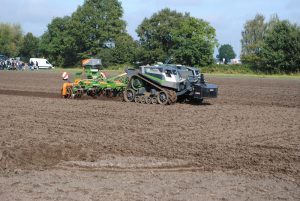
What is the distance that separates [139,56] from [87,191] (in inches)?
2806

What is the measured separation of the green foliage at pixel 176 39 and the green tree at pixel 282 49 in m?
12.4

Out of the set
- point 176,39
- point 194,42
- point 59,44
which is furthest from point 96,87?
point 59,44

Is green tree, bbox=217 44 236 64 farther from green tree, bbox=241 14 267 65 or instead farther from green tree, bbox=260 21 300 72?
green tree, bbox=260 21 300 72

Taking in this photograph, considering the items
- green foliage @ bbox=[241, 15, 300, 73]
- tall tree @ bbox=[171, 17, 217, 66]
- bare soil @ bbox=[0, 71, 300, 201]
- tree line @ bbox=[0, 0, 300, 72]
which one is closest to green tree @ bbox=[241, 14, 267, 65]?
tree line @ bbox=[0, 0, 300, 72]

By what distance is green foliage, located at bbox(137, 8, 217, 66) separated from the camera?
71188mm

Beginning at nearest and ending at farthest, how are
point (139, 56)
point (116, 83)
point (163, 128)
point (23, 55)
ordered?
1. point (163, 128)
2. point (116, 83)
3. point (139, 56)
4. point (23, 55)

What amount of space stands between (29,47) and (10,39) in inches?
209

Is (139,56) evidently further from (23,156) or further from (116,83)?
(23,156)

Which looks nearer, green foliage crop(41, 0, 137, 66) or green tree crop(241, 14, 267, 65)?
green foliage crop(41, 0, 137, 66)

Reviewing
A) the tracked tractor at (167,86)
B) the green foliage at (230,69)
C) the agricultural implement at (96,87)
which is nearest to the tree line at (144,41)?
the green foliage at (230,69)

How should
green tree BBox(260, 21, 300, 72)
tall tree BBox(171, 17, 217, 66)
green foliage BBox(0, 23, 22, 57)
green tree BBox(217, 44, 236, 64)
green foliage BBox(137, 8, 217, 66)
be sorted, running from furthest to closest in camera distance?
green tree BBox(217, 44, 236, 64) < green foliage BBox(0, 23, 22, 57) < green foliage BBox(137, 8, 217, 66) < tall tree BBox(171, 17, 217, 66) < green tree BBox(260, 21, 300, 72)

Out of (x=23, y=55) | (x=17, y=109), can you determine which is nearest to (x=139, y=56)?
(x=23, y=55)

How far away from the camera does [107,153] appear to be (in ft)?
33.3

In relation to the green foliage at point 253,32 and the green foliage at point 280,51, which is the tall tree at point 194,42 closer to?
the green foliage at point 280,51
